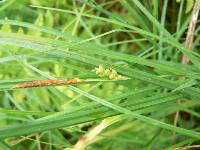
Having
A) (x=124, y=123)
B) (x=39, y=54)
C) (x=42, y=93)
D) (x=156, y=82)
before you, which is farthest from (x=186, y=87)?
(x=42, y=93)

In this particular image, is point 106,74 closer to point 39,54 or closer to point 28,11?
point 39,54

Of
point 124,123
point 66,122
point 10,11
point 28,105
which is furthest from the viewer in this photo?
point 10,11

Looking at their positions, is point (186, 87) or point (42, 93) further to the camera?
point (42, 93)

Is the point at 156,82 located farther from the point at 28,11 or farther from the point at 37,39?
the point at 28,11

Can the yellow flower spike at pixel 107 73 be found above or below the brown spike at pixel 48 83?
above

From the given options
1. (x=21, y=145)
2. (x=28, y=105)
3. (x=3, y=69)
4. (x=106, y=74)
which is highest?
(x=106, y=74)

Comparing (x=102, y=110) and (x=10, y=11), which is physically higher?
(x=10, y=11)

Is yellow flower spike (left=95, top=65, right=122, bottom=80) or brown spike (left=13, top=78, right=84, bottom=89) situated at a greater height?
yellow flower spike (left=95, top=65, right=122, bottom=80)

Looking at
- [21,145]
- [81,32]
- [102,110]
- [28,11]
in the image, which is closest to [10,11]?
[28,11]

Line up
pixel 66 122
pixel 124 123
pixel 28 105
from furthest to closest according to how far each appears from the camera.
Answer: pixel 28 105, pixel 124 123, pixel 66 122
